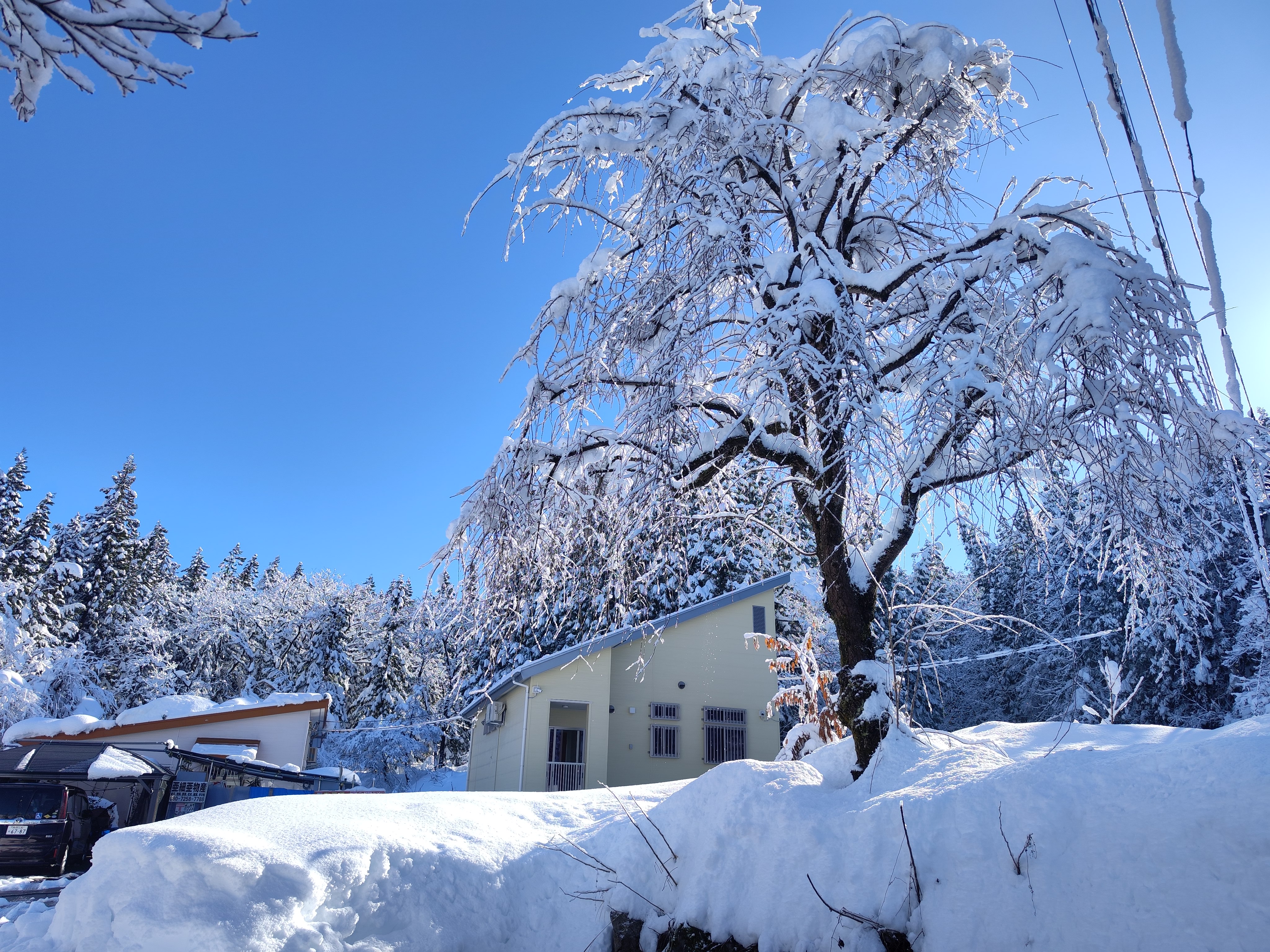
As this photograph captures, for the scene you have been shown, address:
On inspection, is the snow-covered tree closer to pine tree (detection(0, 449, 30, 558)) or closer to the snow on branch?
the snow on branch

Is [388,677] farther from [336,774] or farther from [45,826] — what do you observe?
[45,826]

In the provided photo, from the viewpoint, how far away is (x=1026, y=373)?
12.8ft

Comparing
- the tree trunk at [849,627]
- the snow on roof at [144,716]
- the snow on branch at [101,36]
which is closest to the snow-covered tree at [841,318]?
the tree trunk at [849,627]

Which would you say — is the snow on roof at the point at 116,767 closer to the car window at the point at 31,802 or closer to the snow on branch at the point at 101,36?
the car window at the point at 31,802

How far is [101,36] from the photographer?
6.32ft

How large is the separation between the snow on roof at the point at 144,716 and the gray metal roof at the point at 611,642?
5.54 meters

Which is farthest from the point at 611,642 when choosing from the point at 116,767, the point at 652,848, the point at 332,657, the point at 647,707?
the point at 332,657

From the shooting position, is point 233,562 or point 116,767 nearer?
point 116,767

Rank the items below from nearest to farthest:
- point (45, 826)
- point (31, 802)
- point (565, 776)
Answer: point (45, 826)
point (31, 802)
point (565, 776)

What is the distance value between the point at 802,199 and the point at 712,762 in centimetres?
Result: 1326

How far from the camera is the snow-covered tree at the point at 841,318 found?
386 centimetres

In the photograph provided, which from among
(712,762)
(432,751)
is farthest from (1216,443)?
(432,751)

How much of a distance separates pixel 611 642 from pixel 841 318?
39.9 ft

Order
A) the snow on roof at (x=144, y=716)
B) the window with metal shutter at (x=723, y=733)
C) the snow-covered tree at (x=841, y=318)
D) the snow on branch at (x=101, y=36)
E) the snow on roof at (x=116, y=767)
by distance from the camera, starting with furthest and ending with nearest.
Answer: the snow on roof at (x=144, y=716), the window with metal shutter at (x=723, y=733), the snow on roof at (x=116, y=767), the snow-covered tree at (x=841, y=318), the snow on branch at (x=101, y=36)
